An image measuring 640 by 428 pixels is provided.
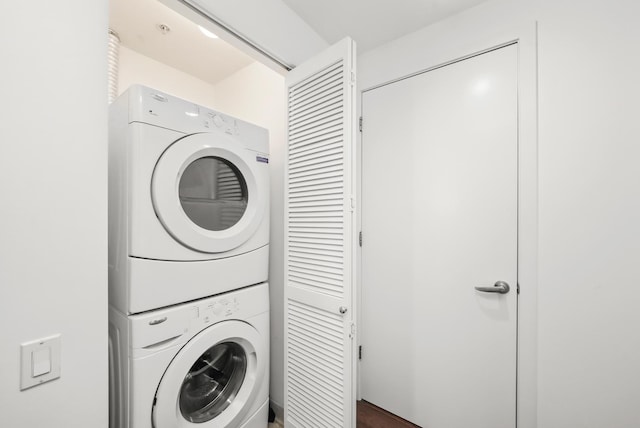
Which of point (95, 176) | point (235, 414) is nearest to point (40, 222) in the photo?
point (95, 176)

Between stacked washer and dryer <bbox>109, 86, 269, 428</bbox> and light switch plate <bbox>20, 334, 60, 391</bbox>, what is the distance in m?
0.22

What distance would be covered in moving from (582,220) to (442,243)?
57 centimetres

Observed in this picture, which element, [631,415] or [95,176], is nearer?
[95,176]

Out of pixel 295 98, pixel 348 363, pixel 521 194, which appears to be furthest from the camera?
pixel 295 98

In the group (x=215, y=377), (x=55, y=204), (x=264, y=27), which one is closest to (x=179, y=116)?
(x=55, y=204)

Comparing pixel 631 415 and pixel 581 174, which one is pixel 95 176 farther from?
pixel 631 415

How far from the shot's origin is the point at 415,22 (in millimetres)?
1450

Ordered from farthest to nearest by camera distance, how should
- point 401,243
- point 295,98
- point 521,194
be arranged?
point 401,243 → point 295,98 → point 521,194

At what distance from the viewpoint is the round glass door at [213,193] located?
112 cm

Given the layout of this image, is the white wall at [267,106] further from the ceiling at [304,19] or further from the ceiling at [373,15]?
the ceiling at [373,15]

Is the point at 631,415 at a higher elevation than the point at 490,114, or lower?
lower

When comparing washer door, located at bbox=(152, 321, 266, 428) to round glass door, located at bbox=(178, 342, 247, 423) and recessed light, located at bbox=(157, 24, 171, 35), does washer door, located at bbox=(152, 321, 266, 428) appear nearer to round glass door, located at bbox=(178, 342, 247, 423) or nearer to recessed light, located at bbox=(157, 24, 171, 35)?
round glass door, located at bbox=(178, 342, 247, 423)

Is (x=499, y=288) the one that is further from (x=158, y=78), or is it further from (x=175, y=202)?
(x=158, y=78)

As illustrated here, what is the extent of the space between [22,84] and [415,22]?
67.6 inches
